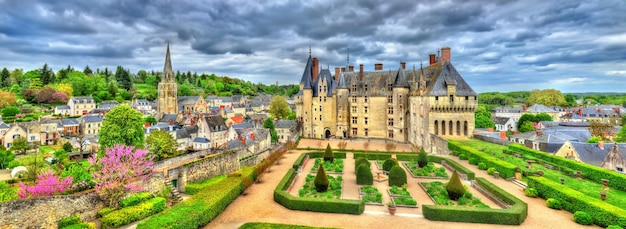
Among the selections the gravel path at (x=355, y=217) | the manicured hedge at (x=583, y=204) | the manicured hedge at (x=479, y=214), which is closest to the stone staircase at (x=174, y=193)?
the gravel path at (x=355, y=217)

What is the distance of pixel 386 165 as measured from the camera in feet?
90.9

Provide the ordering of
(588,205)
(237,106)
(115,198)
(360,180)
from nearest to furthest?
(588,205)
(115,198)
(360,180)
(237,106)

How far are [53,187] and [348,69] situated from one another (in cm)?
4419

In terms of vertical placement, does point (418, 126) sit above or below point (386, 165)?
above

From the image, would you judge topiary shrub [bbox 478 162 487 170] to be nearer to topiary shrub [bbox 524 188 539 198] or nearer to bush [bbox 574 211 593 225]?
topiary shrub [bbox 524 188 539 198]

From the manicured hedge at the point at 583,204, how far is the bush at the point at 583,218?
11.9 inches

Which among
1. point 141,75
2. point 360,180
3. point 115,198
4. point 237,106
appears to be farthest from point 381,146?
point 141,75

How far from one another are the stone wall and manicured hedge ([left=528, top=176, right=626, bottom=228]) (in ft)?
91.7

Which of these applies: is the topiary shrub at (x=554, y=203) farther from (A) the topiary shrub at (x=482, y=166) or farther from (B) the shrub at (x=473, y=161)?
(B) the shrub at (x=473, y=161)

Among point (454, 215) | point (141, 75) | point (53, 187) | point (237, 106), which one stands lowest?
point (454, 215)

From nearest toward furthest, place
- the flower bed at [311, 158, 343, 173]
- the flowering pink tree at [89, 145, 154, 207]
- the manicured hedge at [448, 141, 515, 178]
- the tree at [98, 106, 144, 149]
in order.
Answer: the flowering pink tree at [89, 145, 154, 207] < the manicured hedge at [448, 141, 515, 178] < the flower bed at [311, 158, 343, 173] < the tree at [98, 106, 144, 149]

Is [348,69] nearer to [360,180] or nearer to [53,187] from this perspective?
[360,180]

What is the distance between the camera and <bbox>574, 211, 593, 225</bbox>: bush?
16.1 m

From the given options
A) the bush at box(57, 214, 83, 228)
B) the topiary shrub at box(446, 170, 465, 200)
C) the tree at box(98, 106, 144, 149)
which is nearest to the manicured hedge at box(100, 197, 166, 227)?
the bush at box(57, 214, 83, 228)
